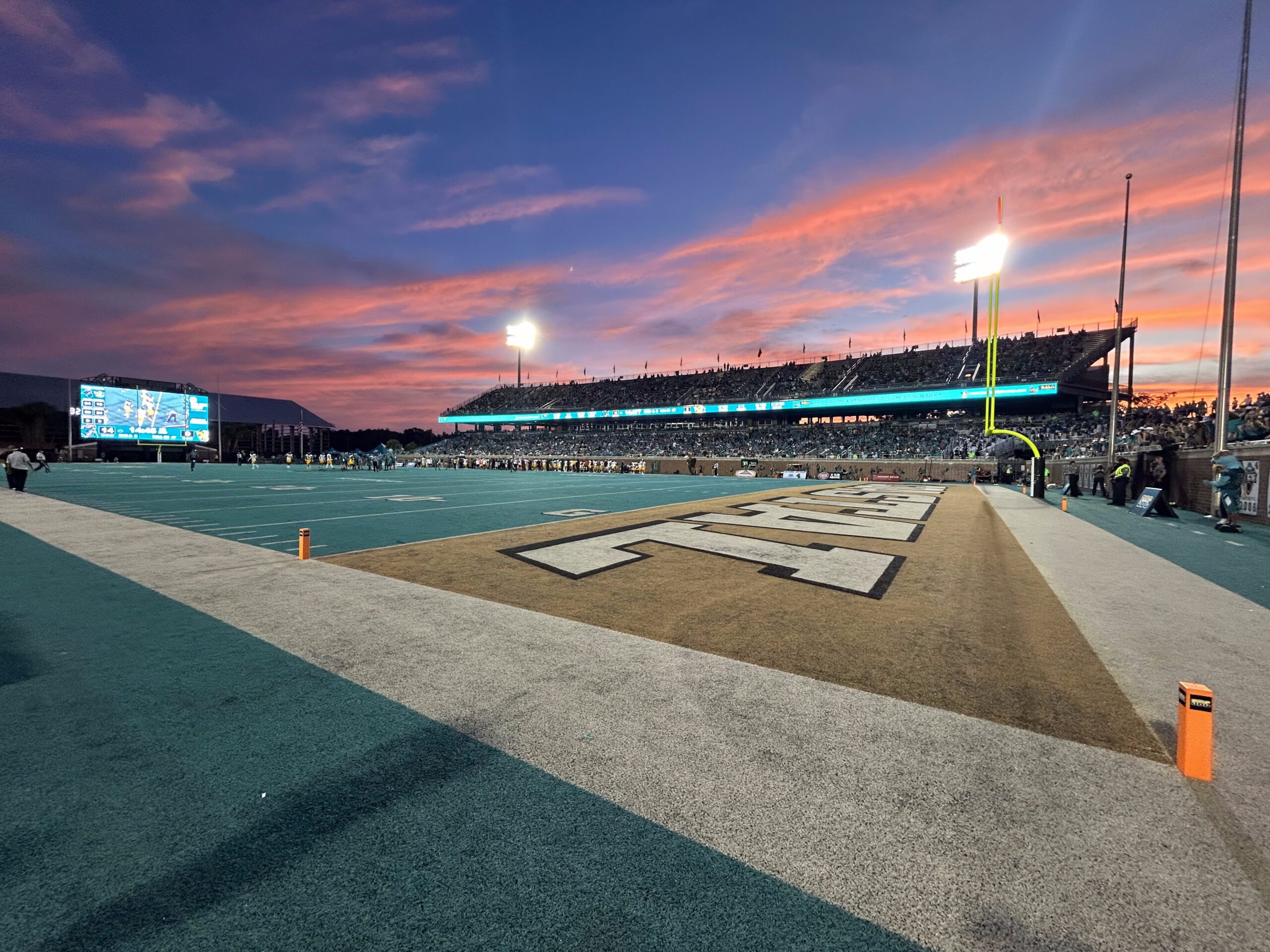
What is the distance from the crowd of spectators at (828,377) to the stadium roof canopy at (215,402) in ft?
96.6

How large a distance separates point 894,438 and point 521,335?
53125mm

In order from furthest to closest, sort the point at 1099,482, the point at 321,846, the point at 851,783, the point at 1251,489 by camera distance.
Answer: the point at 1099,482
the point at 1251,489
the point at 851,783
the point at 321,846

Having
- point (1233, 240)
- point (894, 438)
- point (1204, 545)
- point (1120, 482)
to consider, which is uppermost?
point (1233, 240)

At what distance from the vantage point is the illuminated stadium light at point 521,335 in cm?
8038

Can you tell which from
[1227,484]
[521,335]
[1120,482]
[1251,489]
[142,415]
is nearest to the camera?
[1227,484]

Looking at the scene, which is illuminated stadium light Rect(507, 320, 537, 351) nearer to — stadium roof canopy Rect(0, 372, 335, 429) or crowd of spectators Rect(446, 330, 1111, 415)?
crowd of spectators Rect(446, 330, 1111, 415)

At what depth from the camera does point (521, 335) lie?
266ft

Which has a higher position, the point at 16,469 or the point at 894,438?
the point at 894,438

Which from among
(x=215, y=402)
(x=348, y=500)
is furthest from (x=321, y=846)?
(x=215, y=402)

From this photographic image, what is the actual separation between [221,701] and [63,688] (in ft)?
4.32

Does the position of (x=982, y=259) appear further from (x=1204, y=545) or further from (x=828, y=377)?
(x=828, y=377)

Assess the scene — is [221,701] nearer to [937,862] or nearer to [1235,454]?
Result: [937,862]

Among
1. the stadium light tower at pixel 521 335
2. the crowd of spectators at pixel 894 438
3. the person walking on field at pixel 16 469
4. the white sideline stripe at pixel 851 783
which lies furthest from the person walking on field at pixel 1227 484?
the stadium light tower at pixel 521 335

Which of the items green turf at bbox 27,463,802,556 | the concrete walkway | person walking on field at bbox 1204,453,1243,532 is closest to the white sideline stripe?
the concrete walkway
